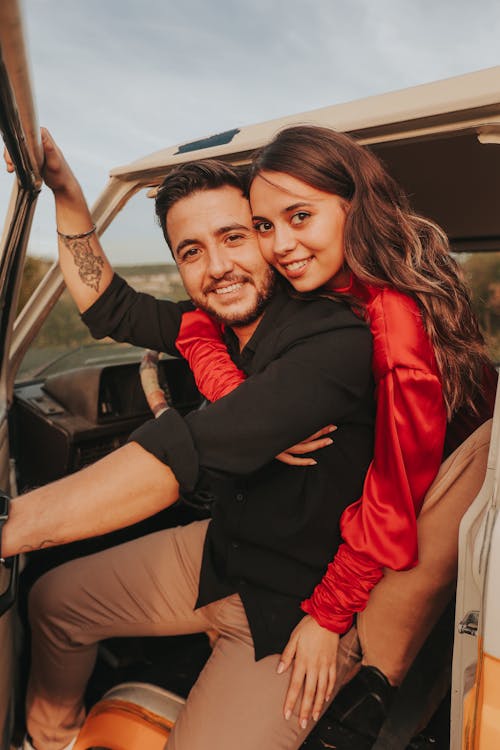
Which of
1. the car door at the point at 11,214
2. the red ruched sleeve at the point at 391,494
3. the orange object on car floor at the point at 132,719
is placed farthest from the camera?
the orange object on car floor at the point at 132,719

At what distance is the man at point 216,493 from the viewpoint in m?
1.28

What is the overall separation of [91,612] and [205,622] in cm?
38

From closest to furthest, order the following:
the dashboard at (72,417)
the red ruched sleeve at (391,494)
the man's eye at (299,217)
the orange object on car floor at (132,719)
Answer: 1. the red ruched sleeve at (391,494)
2. the man's eye at (299,217)
3. the orange object on car floor at (132,719)
4. the dashboard at (72,417)

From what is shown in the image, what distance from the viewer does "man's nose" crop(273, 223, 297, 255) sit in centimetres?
163

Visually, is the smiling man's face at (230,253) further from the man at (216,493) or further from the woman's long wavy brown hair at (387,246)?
the woman's long wavy brown hair at (387,246)

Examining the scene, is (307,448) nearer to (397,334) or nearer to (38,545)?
(397,334)

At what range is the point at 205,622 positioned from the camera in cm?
190

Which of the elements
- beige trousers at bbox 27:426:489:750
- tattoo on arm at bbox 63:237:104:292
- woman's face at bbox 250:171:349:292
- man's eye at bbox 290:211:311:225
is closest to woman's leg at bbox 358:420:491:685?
beige trousers at bbox 27:426:489:750

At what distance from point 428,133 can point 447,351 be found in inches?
20.5

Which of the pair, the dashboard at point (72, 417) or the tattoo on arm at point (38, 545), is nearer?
the tattoo on arm at point (38, 545)

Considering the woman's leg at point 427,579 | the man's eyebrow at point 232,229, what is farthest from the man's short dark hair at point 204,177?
the woman's leg at point 427,579

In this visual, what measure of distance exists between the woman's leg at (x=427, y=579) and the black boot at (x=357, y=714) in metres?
0.04

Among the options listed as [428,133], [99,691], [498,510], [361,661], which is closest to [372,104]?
[428,133]

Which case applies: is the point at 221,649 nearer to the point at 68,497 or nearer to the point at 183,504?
the point at 68,497
